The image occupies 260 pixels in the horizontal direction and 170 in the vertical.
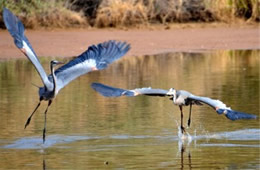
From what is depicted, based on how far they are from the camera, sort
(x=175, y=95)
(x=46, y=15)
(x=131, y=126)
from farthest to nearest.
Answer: (x=46, y=15) < (x=131, y=126) < (x=175, y=95)

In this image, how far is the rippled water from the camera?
34.1ft

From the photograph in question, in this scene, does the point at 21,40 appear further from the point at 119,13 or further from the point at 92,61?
the point at 119,13

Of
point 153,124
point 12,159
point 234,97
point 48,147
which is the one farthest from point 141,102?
point 12,159

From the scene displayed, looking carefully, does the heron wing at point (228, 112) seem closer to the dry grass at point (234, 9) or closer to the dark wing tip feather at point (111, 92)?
the dark wing tip feather at point (111, 92)

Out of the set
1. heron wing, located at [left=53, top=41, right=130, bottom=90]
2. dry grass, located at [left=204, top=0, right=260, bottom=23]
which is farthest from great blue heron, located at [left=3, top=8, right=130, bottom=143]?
dry grass, located at [left=204, top=0, right=260, bottom=23]

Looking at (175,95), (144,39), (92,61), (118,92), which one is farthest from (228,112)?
(144,39)

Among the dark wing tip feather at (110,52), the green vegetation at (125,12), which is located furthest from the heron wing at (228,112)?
the green vegetation at (125,12)

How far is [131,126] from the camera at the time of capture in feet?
41.7

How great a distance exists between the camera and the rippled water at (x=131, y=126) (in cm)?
1039

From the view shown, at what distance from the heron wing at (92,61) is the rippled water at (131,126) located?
31.4 inches

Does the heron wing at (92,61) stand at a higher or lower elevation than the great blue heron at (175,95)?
higher

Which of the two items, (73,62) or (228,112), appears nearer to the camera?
(228,112)

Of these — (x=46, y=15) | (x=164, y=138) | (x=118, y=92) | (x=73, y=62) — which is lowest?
(x=164, y=138)

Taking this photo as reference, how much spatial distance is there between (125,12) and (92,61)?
1563 centimetres
